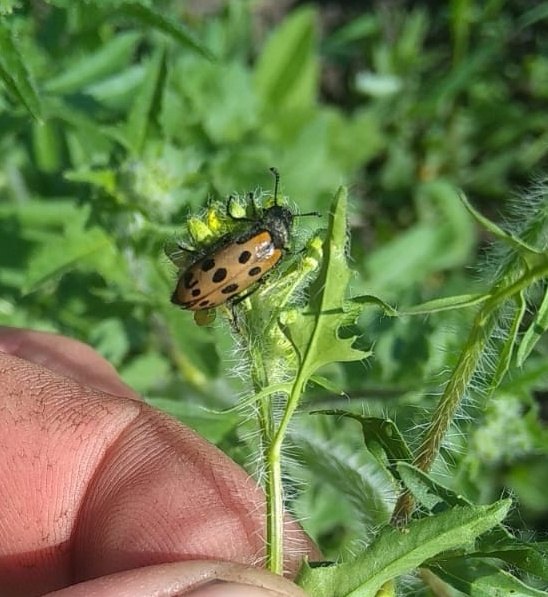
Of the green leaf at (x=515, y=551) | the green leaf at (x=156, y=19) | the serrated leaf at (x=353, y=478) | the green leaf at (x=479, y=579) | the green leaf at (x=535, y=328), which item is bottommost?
the serrated leaf at (x=353, y=478)

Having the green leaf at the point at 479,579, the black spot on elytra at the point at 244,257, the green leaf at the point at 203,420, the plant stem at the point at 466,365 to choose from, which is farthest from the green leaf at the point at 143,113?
the green leaf at the point at 479,579

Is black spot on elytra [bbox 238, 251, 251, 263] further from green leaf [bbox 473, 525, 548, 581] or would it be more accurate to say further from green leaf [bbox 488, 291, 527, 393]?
green leaf [bbox 473, 525, 548, 581]

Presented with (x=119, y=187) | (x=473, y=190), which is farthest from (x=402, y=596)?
A: (x=473, y=190)

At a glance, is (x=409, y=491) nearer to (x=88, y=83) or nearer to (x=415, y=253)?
(x=88, y=83)

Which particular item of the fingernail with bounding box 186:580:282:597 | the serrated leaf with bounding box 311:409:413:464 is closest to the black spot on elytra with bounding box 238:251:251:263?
the serrated leaf with bounding box 311:409:413:464

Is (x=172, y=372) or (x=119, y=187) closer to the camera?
(x=119, y=187)

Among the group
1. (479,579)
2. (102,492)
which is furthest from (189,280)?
(479,579)

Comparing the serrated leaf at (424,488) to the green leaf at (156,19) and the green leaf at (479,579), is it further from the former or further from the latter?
the green leaf at (156,19)
